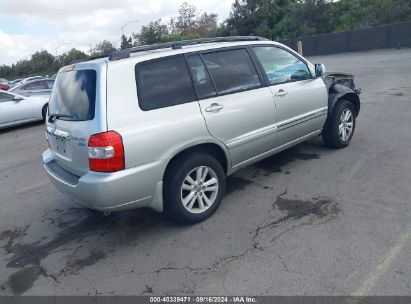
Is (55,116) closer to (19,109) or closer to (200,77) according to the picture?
(200,77)

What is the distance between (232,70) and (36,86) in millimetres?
11275

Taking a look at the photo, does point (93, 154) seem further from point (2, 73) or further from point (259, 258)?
point (2, 73)

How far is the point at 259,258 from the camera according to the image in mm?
3137

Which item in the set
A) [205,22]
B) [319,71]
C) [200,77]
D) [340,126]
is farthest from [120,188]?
[205,22]

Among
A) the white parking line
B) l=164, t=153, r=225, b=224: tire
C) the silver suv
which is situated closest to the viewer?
the white parking line

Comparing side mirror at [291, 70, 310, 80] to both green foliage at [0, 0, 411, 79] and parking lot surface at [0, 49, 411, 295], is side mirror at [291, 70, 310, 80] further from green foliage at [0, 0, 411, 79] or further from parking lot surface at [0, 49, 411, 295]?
green foliage at [0, 0, 411, 79]

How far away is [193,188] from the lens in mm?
3736

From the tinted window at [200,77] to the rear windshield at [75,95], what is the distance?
104cm

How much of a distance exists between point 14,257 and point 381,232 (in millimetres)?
3588

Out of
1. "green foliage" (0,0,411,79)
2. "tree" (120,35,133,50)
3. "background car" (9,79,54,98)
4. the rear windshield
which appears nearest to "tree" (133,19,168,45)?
"tree" (120,35,133,50)

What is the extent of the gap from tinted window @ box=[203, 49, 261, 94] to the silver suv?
0.5 inches

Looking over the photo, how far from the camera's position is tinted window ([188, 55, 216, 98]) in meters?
3.78

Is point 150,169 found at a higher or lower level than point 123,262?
higher

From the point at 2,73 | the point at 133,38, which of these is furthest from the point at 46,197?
the point at 2,73
